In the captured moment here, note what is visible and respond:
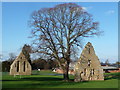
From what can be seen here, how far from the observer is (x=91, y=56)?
35.2m

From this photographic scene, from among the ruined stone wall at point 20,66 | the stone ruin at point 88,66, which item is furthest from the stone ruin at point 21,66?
the stone ruin at point 88,66

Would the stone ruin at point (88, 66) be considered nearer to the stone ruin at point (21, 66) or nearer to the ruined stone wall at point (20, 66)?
the stone ruin at point (21, 66)

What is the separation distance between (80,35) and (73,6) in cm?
480

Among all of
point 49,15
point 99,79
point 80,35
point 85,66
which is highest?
point 49,15

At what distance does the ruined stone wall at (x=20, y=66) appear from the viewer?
49.7m

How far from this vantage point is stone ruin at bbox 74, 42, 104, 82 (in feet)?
112

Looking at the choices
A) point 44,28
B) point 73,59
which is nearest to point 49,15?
point 44,28

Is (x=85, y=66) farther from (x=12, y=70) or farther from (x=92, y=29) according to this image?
(x=12, y=70)

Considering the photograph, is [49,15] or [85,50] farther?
[85,50]

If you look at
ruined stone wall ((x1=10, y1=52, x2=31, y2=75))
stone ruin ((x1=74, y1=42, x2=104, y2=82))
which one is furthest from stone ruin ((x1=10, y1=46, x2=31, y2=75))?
stone ruin ((x1=74, y1=42, x2=104, y2=82))

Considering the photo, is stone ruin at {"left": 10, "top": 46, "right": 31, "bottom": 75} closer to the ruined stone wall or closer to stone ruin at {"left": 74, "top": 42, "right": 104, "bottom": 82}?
the ruined stone wall

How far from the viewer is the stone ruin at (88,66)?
Answer: 34.1 meters

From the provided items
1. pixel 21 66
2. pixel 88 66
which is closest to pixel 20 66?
pixel 21 66

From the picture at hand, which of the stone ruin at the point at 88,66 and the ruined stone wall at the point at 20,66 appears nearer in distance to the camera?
the stone ruin at the point at 88,66
